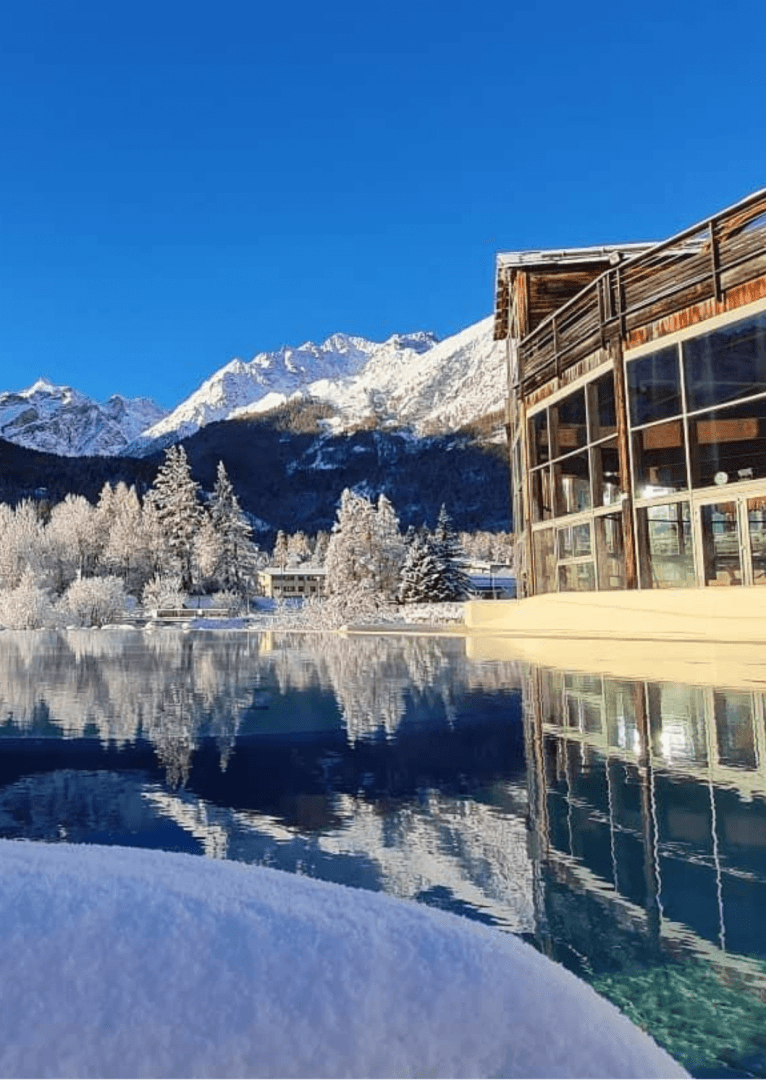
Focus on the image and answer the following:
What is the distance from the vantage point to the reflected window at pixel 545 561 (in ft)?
55.7

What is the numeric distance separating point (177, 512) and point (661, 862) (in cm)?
5159

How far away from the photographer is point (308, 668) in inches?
502

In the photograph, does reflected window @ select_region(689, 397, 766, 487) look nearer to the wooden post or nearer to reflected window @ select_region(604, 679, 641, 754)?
the wooden post

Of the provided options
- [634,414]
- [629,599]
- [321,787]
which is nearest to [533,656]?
[629,599]

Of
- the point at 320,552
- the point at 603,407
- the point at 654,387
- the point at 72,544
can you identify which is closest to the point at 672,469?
the point at 654,387

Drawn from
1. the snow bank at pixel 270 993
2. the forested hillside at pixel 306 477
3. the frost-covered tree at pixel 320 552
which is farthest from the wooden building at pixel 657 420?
the forested hillside at pixel 306 477

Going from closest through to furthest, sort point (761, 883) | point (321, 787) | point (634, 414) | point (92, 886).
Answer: point (92, 886), point (761, 883), point (321, 787), point (634, 414)

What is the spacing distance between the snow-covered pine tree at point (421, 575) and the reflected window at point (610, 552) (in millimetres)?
26092

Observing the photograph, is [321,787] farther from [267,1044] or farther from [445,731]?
[267,1044]

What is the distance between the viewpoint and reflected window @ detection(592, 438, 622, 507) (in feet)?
48.2

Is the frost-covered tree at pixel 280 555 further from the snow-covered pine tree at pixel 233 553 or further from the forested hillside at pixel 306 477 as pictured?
the snow-covered pine tree at pixel 233 553

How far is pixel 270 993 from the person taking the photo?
5.37 ft

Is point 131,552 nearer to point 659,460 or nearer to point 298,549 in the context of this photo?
point 659,460

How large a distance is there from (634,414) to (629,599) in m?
3.51
